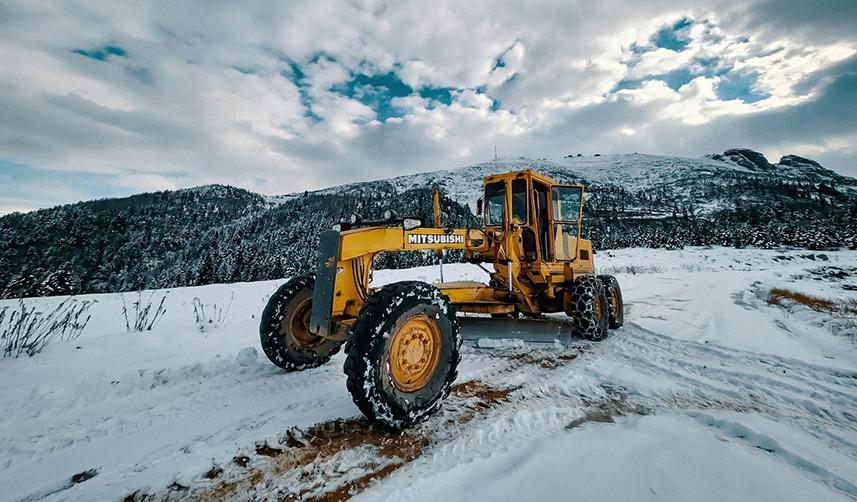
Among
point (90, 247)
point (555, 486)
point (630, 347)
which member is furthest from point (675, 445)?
point (90, 247)

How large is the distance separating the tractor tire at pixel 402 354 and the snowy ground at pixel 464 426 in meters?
0.25

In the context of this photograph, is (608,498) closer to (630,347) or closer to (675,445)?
(675,445)

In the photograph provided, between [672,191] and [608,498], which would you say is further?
[672,191]

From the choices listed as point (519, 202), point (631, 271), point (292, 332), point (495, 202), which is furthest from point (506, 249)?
point (631, 271)

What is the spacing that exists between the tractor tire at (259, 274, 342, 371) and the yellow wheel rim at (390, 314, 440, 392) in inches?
62.3

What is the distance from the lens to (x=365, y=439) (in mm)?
2691

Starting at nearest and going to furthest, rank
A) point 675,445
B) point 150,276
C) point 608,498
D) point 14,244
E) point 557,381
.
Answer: point 608,498, point 675,445, point 557,381, point 150,276, point 14,244

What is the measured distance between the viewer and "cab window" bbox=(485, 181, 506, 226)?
644 cm

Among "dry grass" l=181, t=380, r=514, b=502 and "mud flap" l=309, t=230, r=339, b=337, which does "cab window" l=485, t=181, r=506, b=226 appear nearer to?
"mud flap" l=309, t=230, r=339, b=337

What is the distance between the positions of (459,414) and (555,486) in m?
1.17

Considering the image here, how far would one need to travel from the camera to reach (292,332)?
413 centimetres

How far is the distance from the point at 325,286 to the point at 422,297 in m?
1.08

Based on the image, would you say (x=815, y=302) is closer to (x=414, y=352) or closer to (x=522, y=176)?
(x=522, y=176)

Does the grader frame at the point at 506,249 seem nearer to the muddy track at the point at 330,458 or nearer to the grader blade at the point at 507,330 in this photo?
the grader blade at the point at 507,330
